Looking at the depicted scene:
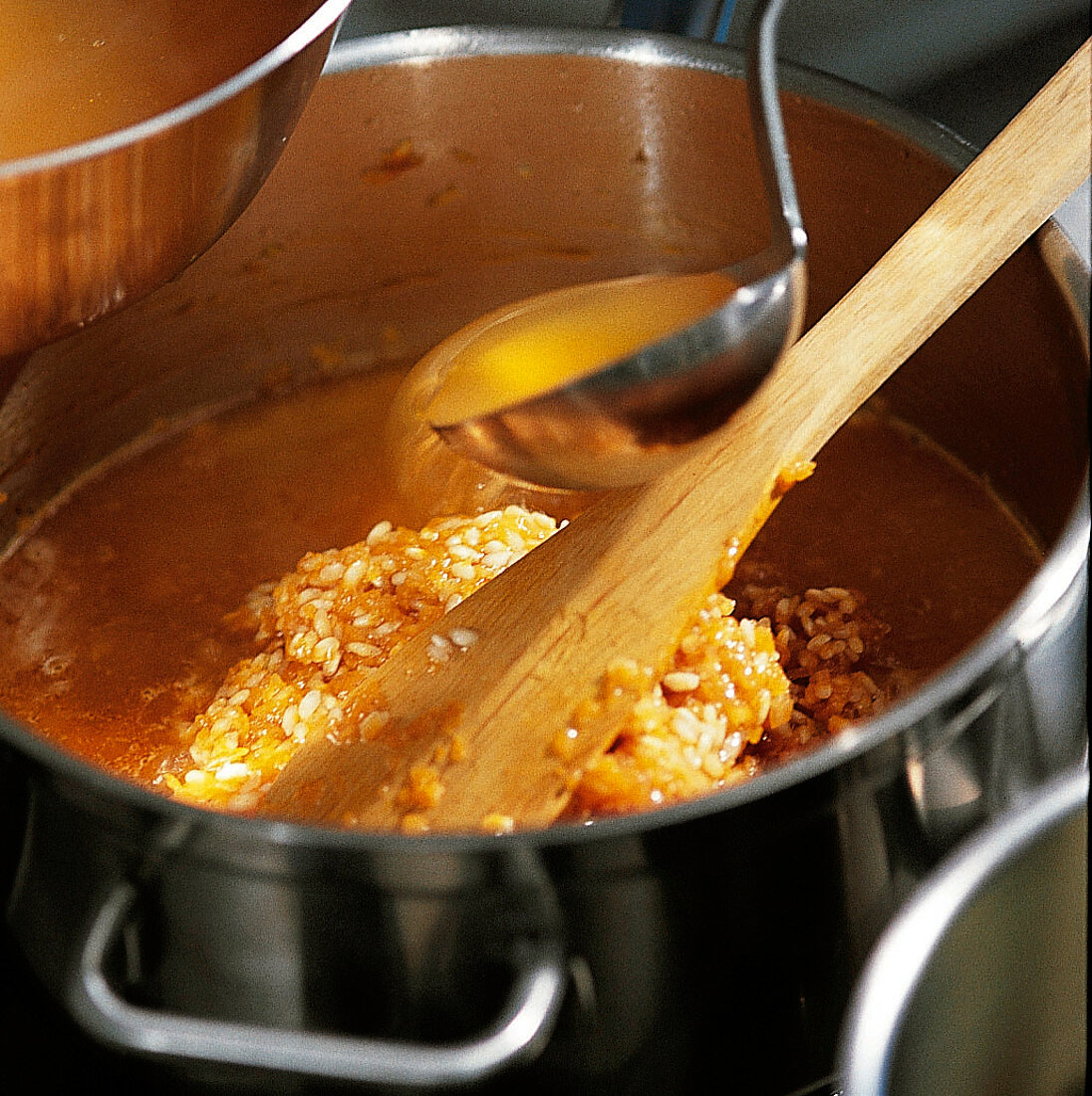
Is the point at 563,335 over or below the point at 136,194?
below

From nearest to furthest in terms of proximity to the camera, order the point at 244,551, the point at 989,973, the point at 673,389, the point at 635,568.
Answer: the point at 989,973 → the point at 673,389 → the point at 635,568 → the point at 244,551

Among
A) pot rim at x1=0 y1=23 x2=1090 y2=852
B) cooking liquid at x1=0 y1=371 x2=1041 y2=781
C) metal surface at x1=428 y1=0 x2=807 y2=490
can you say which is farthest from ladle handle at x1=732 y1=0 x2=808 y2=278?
cooking liquid at x1=0 y1=371 x2=1041 y2=781

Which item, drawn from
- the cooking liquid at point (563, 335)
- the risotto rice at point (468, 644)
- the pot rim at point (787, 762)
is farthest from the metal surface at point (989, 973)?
the cooking liquid at point (563, 335)

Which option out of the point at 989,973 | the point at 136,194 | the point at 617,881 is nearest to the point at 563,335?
the point at 136,194

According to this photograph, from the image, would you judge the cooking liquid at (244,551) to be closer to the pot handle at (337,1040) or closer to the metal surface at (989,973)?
the pot handle at (337,1040)

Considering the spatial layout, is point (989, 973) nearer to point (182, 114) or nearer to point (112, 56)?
point (182, 114)

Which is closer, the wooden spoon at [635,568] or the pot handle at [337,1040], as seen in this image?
the pot handle at [337,1040]

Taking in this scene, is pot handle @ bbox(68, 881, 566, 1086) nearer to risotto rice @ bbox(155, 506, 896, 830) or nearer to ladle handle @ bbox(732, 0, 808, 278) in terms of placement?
risotto rice @ bbox(155, 506, 896, 830)
